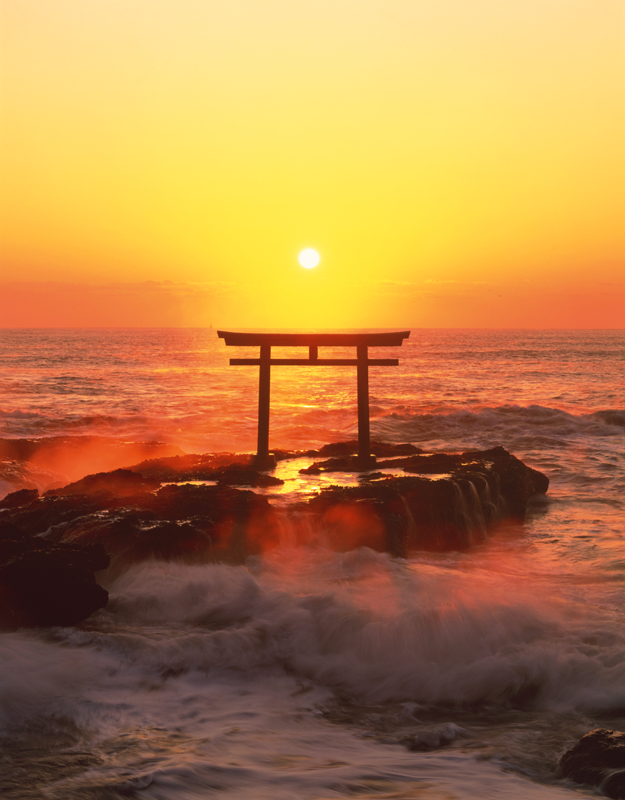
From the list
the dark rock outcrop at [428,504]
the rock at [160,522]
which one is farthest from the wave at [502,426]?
the rock at [160,522]

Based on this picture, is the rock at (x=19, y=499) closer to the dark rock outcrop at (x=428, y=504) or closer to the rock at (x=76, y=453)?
the dark rock outcrop at (x=428, y=504)

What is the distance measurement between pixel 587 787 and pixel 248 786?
2086 mm

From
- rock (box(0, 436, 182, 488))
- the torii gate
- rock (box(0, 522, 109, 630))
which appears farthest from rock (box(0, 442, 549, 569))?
rock (box(0, 436, 182, 488))

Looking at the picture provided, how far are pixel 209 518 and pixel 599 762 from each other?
508 cm

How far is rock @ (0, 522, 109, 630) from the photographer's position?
5.99m

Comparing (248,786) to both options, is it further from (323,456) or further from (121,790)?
(323,456)

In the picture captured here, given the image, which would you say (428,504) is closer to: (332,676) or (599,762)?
(332,676)

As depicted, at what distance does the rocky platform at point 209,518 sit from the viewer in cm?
621

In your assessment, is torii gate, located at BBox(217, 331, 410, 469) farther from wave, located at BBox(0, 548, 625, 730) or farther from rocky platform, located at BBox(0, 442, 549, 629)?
wave, located at BBox(0, 548, 625, 730)

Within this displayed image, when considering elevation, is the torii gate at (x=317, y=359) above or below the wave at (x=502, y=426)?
above

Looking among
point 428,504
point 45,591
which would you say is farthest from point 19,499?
point 428,504

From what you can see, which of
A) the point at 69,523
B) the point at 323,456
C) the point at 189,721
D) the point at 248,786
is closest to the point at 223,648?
the point at 189,721

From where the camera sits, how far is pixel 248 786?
4141 mm

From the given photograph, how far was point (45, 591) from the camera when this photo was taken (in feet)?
19.9
